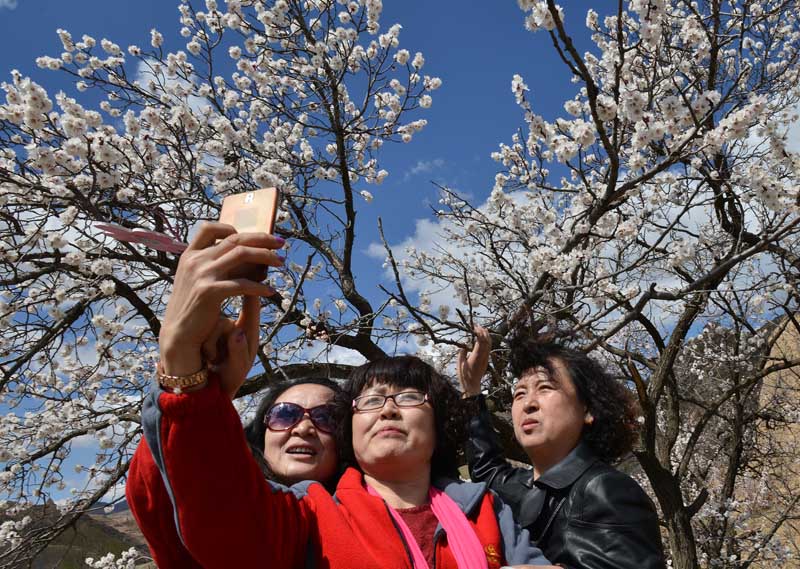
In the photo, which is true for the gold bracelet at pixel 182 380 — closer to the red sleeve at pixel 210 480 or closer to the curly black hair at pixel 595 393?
the red sleeve at pixel 210 480

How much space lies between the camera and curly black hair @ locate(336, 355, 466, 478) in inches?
61.4

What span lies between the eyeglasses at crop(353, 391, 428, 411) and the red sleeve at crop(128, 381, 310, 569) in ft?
1.64

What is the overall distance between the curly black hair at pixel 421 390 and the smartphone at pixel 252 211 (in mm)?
763

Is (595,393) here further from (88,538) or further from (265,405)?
(88,538)

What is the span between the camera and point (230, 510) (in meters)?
0.95

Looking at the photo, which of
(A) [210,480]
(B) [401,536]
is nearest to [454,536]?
(B) [401,536]

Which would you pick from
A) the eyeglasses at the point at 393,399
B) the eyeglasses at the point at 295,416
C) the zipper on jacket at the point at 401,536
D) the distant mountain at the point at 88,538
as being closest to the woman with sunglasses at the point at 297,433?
the eyeglasses at the point at 295,416

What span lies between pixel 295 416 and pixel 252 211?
0.77 meters

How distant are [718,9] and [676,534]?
12.0ft

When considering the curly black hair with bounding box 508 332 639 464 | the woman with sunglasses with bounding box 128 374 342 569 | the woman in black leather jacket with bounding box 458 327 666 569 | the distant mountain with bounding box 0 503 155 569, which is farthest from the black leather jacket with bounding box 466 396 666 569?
the distant mountain with bounding box 0 503 155 569

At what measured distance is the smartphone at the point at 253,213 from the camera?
898 mm

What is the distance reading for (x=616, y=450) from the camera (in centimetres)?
179

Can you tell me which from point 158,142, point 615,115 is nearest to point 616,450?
point 615,115

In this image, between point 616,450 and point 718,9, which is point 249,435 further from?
point 718,9
